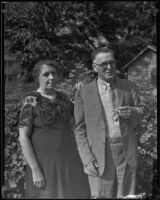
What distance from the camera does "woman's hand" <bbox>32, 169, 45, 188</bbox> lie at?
11.1 ft

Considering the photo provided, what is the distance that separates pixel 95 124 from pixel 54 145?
1.42ft

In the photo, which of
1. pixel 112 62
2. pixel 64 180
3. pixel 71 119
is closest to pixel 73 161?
pixel 64 180

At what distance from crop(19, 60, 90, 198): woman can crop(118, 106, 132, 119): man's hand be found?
47cm

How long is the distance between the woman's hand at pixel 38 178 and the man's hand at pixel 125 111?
3.08ft

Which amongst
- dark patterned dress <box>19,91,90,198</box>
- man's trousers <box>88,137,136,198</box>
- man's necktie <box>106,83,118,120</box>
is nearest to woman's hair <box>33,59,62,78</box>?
dark patterned dress <box>19,91,90,198</box>

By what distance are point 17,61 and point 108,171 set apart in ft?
5.03

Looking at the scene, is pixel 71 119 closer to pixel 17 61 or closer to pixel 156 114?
pixel 17 61

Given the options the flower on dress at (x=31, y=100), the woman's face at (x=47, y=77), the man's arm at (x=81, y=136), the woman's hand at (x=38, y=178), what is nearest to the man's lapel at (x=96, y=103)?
the man's arm at (x=81, y=136)

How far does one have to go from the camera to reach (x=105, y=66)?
3484 millimetres

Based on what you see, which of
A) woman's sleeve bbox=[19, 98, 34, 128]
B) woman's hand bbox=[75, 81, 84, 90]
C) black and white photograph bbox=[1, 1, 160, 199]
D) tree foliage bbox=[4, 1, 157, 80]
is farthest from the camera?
tree foliage bbox=[4, 1, 157, 80]

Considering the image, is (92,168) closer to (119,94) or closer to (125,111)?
(125,111)

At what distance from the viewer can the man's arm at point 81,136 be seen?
11.4 ft

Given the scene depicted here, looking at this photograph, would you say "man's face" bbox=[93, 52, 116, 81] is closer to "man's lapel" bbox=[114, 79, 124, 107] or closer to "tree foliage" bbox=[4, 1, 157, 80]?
"man's lapel" bbox=[114, 79, 124, 107]

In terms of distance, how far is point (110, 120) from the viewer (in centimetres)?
350
